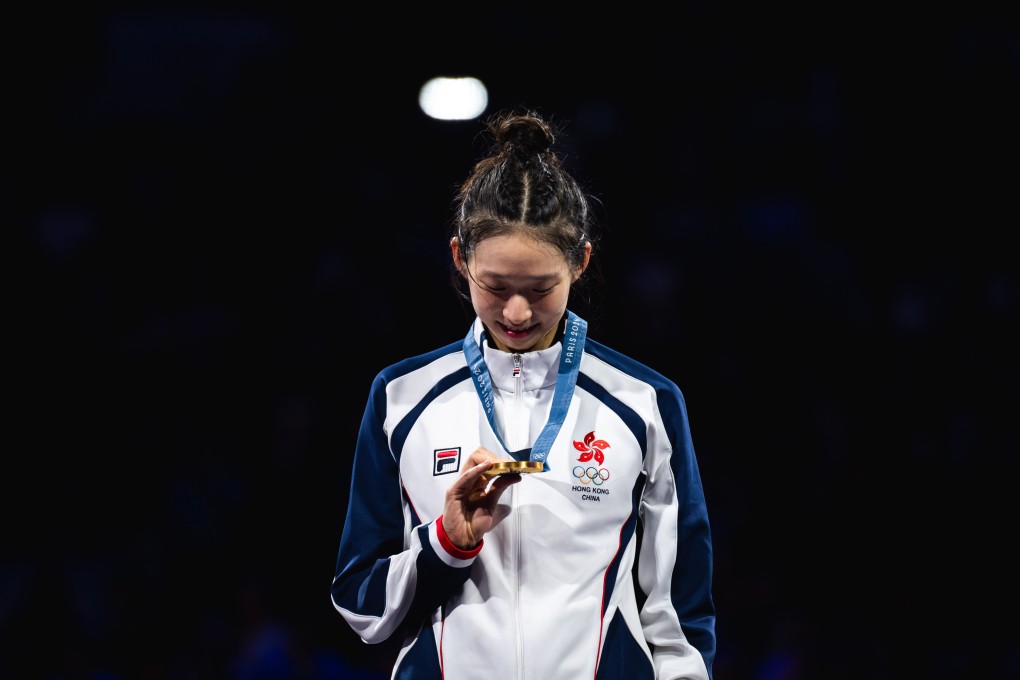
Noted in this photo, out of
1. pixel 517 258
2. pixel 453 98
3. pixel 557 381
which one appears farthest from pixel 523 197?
pixel 453 98

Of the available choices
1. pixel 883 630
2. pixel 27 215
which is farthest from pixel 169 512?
pixel 883 630

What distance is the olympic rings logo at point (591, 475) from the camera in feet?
5.59

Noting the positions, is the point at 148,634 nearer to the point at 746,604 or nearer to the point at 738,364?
the point at 746,604

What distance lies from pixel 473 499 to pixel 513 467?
12 centimetres

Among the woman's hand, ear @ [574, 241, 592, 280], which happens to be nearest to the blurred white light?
ear @ [574, 241, 592, 280]

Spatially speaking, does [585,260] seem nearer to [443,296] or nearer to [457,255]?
[457,255]

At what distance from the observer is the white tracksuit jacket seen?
1643 millimetres

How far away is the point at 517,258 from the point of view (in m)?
1.65

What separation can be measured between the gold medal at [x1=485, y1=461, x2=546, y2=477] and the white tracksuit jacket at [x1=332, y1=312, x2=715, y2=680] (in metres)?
0.15

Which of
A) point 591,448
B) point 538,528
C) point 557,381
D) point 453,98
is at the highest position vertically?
point 453,98

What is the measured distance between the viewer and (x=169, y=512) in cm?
384

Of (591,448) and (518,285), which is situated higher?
(518,285)

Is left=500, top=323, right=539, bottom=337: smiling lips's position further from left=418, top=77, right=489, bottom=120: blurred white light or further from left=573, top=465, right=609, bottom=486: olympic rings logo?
left=418, top=77, right=489, bottom=120: blurred white light

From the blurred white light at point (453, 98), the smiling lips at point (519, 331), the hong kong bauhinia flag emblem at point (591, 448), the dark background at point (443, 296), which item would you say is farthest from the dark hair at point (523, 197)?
the blurred white light at point (453, 98)
